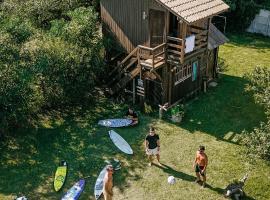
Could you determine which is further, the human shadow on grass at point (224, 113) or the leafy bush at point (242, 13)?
the leafy bush at point (242, 13)

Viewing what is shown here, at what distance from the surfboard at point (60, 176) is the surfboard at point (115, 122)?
384 centimetres

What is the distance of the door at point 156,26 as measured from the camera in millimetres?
22638

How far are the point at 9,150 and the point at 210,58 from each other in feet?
45.0

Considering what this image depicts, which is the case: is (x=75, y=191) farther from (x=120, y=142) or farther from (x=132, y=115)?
(x=132, y=115)

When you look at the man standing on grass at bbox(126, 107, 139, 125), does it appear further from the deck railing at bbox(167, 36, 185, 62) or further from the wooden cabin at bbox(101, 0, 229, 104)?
the deck railing at bbox(167, 36, 185, 62)

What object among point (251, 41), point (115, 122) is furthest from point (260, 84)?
point (251, 41)

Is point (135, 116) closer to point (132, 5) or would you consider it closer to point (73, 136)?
point (73, 136)

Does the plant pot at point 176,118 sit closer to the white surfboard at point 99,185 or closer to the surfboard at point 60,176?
the white surfboard at point 99,185

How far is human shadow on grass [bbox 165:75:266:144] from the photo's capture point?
22938 mm

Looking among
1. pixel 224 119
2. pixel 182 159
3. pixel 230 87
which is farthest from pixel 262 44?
pixel 182 159

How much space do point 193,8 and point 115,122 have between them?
731 cm

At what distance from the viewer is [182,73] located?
82.2 ft

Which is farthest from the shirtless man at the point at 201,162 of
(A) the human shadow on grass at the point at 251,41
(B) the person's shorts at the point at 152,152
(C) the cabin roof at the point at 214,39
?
(A) the human shadow on grass at the point at 251,41

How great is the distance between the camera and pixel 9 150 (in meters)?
21.3
